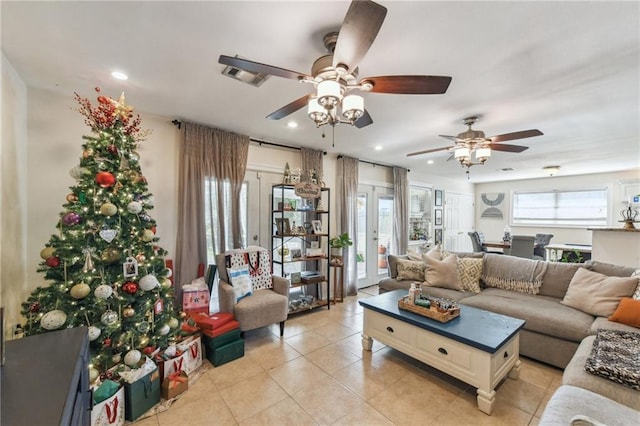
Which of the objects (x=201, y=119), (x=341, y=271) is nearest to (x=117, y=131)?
(x=201, y=119)

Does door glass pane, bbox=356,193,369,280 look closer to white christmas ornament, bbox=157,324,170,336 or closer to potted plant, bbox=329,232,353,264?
potted plant, bbox=329,232,353,264

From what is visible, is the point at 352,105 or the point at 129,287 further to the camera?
the point at 129,287

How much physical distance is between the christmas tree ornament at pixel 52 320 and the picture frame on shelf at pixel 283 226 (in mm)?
2361

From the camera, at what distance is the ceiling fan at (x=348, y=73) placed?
1.15 metres

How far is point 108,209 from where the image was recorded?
6.42 ft

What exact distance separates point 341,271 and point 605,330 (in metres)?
3.01

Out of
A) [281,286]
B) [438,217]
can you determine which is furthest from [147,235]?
[438,217]

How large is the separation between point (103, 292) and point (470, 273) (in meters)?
3.84

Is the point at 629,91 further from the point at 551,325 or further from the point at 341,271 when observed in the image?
the point at 341,271

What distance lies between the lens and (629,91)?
2.30 metres

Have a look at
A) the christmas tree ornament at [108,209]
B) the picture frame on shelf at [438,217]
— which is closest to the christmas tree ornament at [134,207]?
the christmas tree ornament at [108,209]

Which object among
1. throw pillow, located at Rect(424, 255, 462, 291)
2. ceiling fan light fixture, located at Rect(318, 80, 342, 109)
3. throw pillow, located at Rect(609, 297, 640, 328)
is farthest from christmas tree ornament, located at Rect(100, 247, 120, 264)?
throw pillow, located at Rect(609, 297, 640, 328)

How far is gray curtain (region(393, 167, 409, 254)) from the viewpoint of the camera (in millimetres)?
5586

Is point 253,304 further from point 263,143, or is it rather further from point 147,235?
point 263,143
